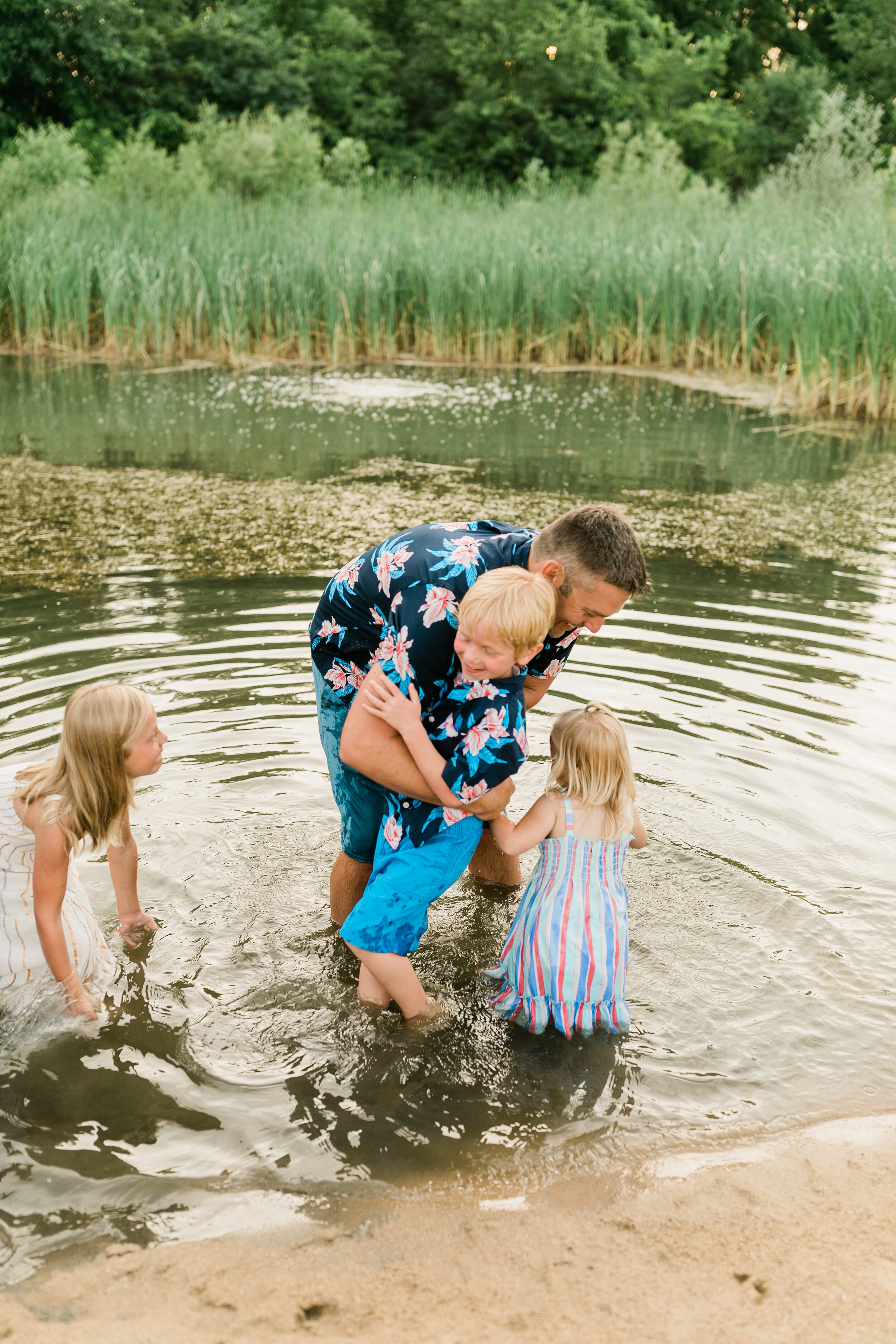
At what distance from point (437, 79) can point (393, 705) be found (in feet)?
108

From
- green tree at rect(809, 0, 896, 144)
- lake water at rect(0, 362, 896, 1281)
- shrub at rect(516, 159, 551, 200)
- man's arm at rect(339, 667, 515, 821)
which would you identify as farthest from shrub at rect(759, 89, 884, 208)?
man's arm at rect(339, 667, 515, 821)

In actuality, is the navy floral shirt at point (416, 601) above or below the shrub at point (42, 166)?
below

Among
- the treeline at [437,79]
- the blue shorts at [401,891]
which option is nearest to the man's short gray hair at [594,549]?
the blue shorts at [401,891]

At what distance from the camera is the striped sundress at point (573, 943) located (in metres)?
2.89

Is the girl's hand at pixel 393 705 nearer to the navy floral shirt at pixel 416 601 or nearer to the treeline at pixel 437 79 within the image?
the navy floral shirt at pixel 416 601

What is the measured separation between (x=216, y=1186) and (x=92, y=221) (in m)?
15.1

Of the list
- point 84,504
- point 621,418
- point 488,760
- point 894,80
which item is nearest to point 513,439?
point 621,418

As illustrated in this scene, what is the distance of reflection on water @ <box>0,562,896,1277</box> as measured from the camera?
8.17 feet

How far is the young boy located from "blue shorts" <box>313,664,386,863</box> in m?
0.23

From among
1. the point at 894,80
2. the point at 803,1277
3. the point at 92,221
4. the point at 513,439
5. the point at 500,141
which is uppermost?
the point at 894,80

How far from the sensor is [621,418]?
11008mm

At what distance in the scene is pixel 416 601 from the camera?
2.67 m

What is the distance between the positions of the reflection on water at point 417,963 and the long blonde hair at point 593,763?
62 centimetres

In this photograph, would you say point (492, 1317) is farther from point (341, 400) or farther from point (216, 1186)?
point (341, 400)
